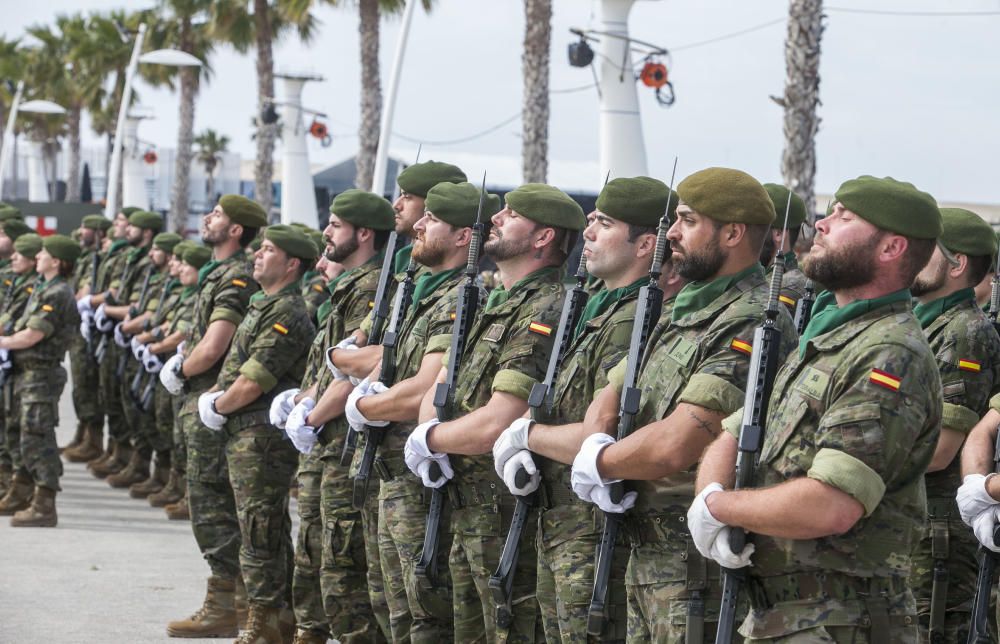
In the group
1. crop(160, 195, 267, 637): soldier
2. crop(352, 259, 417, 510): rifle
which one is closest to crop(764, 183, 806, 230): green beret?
crop(352, 259, 417, 510): rifle

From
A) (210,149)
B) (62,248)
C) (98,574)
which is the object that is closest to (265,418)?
(98,574)

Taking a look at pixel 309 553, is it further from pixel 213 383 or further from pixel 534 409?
pixel 534 409

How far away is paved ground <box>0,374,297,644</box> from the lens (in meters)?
7.95

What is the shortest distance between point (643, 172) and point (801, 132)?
7.05 ft

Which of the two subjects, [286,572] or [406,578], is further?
[286,572]

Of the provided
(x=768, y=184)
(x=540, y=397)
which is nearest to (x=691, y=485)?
(x=540, y=397)

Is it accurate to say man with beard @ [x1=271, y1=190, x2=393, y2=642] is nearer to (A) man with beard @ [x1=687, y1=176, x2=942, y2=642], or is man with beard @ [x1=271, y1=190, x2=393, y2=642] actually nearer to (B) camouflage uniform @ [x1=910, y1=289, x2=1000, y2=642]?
(B) camouflage uniform @ [x1=910, y1=289, x2=1000, y2=642]

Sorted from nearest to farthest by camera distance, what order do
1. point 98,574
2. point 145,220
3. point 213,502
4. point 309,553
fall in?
point 309,553, point 213,502, point 98,574, point 145,220

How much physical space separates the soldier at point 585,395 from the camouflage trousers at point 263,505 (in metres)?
2.79

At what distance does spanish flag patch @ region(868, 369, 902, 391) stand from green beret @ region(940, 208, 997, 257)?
7.12 feet

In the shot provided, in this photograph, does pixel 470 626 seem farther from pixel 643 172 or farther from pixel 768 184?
pixel 643 172

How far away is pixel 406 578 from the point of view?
5578mm

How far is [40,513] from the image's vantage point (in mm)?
10852

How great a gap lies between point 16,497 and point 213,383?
394 cm
